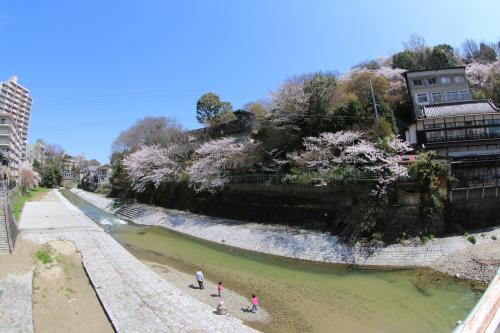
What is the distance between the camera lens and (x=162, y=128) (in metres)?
54.2

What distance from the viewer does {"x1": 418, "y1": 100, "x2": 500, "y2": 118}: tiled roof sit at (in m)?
27.5

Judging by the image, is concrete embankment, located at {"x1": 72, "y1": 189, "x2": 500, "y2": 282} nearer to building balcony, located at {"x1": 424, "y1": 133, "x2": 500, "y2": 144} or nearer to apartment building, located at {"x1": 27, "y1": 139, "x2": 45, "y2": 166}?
building balcony, located at {"x1": 424, "y1": 133, "x2": 500, "y2": 144}

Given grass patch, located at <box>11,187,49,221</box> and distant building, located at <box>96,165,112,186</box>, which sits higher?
distant building, located at <box>96,165,112,186</box>

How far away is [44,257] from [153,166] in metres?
26.9

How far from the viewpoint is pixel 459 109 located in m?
28.1

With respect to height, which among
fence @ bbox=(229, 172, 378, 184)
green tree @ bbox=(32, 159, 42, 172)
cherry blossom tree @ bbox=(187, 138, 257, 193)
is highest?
green tree @ bbox=(32, 159, 42, 172)

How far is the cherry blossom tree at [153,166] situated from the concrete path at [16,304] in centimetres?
2793

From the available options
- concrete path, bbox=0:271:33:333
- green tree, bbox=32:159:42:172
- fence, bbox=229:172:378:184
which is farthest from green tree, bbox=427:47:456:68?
green tree, bbox=32:159:42:172

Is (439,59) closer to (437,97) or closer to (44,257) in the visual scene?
(437,97)

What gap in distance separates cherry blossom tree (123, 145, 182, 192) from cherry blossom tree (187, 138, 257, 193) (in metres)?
7.23

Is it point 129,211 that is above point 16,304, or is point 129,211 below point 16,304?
above

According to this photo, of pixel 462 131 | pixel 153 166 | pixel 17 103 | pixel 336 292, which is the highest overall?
pixel 17 103

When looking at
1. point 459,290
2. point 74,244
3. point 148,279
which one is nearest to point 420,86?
point 459,290

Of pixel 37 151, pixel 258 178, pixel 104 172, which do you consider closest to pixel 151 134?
pixel 258 178
